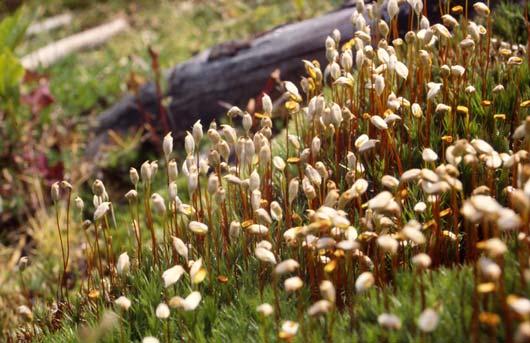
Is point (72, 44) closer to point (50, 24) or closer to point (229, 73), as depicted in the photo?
point (50, 24)

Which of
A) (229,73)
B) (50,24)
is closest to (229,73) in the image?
(229,73)

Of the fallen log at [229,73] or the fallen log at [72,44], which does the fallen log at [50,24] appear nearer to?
the fallen log at [72,44]

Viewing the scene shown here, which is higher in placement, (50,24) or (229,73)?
(229,73)

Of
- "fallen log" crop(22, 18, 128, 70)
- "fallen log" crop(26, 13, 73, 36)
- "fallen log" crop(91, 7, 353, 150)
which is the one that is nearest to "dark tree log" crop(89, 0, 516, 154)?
"fallen log" crop(91, 7, 353, 150)

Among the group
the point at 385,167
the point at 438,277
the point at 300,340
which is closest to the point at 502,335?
the point at 438,277

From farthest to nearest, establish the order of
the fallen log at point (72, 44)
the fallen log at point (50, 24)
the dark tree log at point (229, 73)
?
the fallen log at point (50, 24) → the fallen log at point (72, 44) → the dark tree log at point (229, 73)

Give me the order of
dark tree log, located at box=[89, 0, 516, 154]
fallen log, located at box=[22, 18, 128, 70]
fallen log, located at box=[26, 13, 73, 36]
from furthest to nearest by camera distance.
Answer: fallen log, located at box=[26, 13, 73, 36], fallen log, located at box=[22, 18, 128, 70], dark tree log, located at box=[89, 0, 516, 154]

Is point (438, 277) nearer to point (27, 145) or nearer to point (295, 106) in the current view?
point (295, 106)

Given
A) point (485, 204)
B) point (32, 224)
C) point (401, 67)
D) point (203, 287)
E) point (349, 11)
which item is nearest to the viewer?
point (485, 204)

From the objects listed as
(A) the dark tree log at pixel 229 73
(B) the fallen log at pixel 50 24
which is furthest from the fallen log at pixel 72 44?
(A) the dark tree log at pixel 229 73

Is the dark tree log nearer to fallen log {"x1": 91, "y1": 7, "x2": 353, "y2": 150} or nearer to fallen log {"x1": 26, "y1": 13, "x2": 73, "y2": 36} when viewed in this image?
fallen log {"x1": 91, "y1": 7, "x2": 353, "y2": 150}

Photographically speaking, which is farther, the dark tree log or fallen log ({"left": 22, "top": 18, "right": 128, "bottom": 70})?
fallen log ({"left": 22, "top": 18, "right": 128, "bottom": 70})
